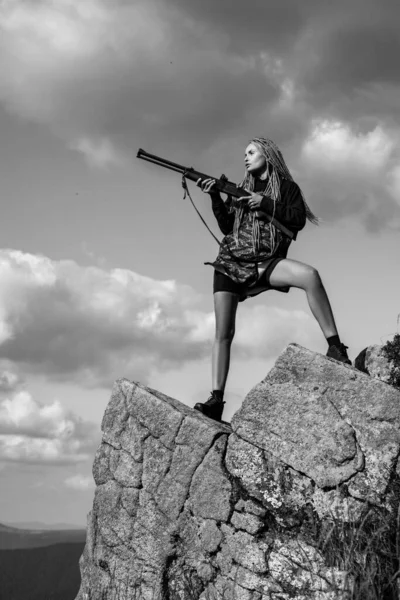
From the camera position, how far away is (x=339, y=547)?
544cm

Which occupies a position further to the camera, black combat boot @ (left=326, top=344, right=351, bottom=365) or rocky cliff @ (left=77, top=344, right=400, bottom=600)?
black combat boot @ (left=326, top=344, right=351, bottom=365)

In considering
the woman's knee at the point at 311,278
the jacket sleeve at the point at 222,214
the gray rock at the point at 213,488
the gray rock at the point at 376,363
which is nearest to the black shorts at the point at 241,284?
the woman's knee at the point at 311,278

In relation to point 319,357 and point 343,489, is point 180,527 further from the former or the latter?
point 319,357

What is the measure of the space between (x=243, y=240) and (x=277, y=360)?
5.51 feet

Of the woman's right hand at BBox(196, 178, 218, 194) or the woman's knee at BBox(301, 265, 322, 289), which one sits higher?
the woman's right hand at BBox(196, 178, 218, 194)

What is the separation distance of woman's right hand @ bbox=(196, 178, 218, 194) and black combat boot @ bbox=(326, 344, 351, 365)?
2361mm

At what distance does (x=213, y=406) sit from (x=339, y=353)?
1.54 m

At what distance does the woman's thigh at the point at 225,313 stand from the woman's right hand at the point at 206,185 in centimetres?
124

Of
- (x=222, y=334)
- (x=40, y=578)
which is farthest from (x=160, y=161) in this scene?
(x=40, y=578)

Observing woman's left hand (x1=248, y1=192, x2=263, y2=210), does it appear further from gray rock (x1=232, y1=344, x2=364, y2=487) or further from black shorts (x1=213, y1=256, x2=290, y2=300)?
gray rock (x1=232, y1=344, x2=364, y2=487)

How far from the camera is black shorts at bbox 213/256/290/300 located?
720 cm

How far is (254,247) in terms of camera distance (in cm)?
729

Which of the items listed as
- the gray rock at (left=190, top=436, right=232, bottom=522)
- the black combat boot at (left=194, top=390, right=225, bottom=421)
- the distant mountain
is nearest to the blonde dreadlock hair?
the black combat boot at (left=194, top=390, right=225, bottom=421)

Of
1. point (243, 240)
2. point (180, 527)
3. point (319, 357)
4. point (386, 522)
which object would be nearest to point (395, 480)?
point (386, 522)
